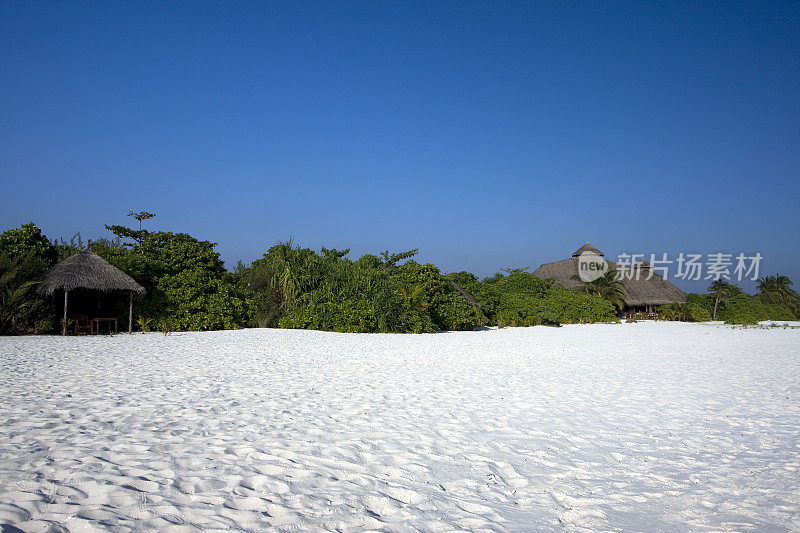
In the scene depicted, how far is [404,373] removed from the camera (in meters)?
8.05

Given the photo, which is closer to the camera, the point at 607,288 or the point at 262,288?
the point at 262,288

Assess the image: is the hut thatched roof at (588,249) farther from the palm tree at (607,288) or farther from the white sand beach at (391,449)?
the white sand beach at (391,449)

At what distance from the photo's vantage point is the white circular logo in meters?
35.7

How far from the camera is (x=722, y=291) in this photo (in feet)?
136

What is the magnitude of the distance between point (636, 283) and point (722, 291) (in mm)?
7949

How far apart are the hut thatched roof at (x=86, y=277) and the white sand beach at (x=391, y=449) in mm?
6212

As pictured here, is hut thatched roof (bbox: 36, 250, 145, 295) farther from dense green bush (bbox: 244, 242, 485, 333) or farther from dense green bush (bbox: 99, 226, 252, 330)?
dense green bush (bbox: 244, 242, 485, 333)

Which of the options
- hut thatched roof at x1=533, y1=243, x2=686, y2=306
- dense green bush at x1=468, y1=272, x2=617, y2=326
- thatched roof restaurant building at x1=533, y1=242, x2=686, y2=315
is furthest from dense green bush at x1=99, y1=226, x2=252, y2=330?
thatched roof restaurant building at x1=533, y1=242, x2=686, y2=315

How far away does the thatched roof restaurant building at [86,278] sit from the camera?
13.5 m

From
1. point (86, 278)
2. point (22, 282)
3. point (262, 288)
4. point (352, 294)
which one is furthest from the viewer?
point (262, 288)

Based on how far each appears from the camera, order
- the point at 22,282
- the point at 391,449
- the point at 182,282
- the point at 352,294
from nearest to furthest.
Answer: the point at 391,449 → the point at 22,282 → the point at 182,282 → the point at 352,294

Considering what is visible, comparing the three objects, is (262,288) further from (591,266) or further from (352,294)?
(591,266)

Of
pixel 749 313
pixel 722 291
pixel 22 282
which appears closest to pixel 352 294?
pixel 22 282

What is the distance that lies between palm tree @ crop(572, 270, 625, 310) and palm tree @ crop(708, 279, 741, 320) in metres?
11.9
